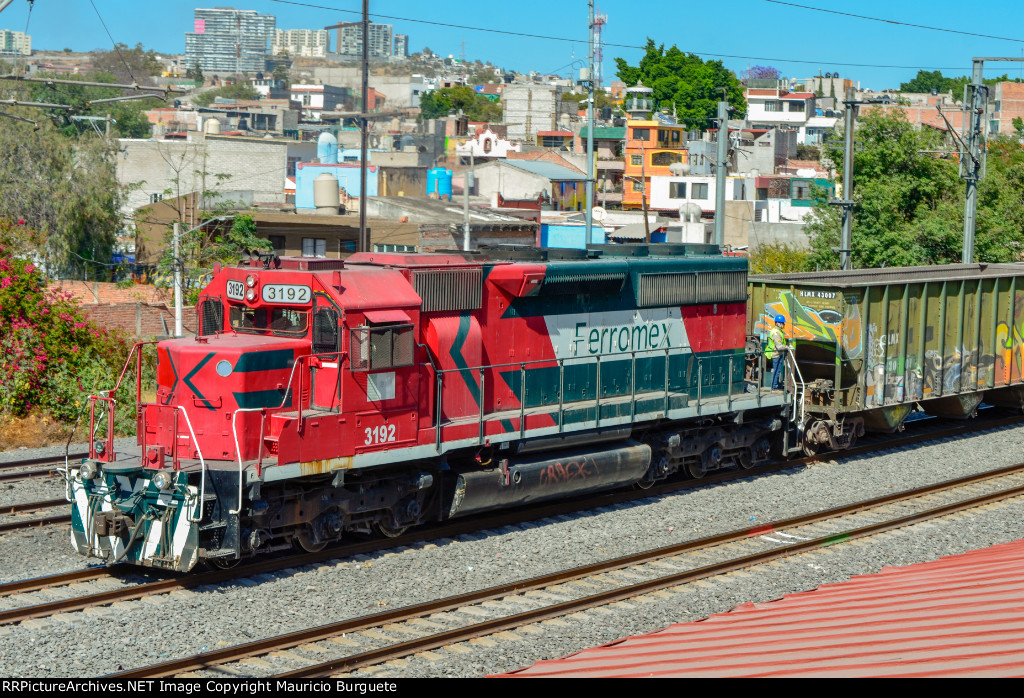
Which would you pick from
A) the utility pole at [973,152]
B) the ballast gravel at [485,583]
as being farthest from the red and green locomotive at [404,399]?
the utility pole at [973,152]

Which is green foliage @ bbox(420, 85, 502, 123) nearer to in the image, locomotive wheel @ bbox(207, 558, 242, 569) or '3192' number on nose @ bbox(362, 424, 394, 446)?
'3192' number on nose @ bbox(362, 424, 394, 446)

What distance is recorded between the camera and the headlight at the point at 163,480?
427 inches

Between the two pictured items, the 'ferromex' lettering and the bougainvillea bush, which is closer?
the 'ferromex' lettering

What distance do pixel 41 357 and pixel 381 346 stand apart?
1067cm

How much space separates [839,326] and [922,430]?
171 inches

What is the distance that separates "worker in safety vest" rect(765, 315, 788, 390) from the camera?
1769cm

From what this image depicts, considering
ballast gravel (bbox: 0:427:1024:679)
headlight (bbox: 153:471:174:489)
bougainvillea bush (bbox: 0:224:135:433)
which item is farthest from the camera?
bougainvillea bush (bbox: 0:224:135:433)

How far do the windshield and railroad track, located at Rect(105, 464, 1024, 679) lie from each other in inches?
137

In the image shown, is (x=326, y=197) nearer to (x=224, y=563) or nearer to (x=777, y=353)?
(x=777, y=353)

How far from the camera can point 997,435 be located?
66.9 ft

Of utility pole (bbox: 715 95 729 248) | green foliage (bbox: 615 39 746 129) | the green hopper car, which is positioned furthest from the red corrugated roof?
green foliage (bbox: 615 39 746 129)

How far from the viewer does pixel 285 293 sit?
39.3ft

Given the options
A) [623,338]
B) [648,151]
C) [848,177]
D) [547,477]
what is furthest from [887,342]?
[648,151]

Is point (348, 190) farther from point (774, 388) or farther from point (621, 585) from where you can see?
point (621, 585)
